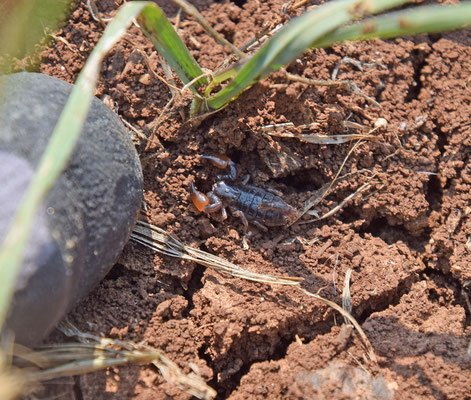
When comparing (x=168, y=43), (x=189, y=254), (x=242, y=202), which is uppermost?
(x=168, y=43)

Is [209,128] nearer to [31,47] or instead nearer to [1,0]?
[31,47]

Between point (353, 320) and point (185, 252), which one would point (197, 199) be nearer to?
point (185, 252)

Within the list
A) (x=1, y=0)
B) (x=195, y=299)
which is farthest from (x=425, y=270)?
(x=1, y=0)

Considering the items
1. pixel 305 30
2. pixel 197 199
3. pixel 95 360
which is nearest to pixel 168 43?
pixel 305 30

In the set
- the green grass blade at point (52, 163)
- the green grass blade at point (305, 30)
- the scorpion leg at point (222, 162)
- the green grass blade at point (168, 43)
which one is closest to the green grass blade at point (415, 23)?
the green grass blade at point (305, 30)

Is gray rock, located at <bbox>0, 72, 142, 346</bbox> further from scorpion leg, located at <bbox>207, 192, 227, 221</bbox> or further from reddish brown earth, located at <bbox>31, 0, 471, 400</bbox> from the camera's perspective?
scorpion leg, located at <bbox>207, 192, 227, 221</bbox>

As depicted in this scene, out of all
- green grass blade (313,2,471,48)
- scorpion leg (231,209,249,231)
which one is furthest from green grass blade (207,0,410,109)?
scorpion leg (231,209,249,231)

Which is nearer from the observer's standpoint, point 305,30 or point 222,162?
point 305,30

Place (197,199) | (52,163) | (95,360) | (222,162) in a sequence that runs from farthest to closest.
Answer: (222,162) → (197,199) → (95,360) → (52,163)
